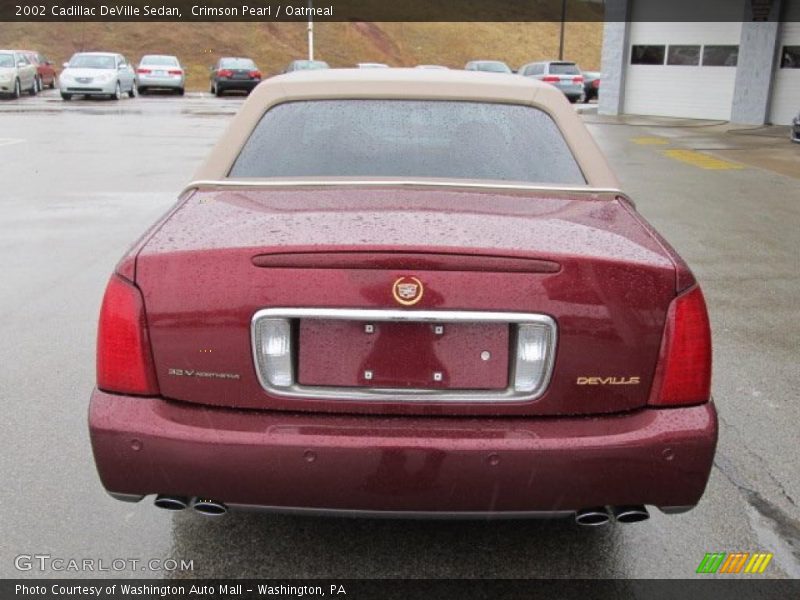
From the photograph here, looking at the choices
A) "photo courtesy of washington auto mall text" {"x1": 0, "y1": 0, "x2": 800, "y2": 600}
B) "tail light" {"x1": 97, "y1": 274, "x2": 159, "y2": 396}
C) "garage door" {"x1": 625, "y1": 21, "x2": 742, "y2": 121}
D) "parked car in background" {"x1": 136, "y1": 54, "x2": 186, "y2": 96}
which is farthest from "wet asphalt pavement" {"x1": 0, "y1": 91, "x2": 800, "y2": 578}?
"parked car in background" {"x1": 136, "y1": 54, "x2": 186, "y2": 96}

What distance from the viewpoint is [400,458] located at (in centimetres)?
229

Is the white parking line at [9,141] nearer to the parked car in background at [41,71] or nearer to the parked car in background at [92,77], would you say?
the parked car in background at [92,77]

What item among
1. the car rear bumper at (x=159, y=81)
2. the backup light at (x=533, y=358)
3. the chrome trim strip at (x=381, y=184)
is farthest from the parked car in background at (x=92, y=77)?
the backup light at (x=533, y=358)

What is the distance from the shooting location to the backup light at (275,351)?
2.35m

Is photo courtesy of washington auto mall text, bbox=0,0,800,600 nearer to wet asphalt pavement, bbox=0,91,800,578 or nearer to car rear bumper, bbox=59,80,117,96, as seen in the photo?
wet asphalt pavement, bbox=0,91,800,578

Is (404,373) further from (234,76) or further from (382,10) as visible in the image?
(382,10)

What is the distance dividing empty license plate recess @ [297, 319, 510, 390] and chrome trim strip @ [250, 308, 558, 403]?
0.02 m

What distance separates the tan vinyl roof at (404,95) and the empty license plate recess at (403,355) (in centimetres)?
116

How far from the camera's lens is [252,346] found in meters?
2.35

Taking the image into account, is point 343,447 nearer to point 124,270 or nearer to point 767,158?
point 124,270

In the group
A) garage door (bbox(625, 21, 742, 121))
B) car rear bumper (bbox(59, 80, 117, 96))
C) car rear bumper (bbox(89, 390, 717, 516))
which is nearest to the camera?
car rear bumper (bbox(89, 390, 717, 516))

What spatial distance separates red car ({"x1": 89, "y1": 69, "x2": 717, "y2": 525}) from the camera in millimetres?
2297

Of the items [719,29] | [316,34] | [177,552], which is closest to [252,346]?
[177,552]

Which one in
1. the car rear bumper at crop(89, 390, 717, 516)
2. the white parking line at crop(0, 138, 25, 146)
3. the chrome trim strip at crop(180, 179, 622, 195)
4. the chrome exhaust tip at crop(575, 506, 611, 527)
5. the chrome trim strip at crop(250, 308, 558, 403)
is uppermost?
the chrome trim strip at crop(180, 179, 622, 195)
